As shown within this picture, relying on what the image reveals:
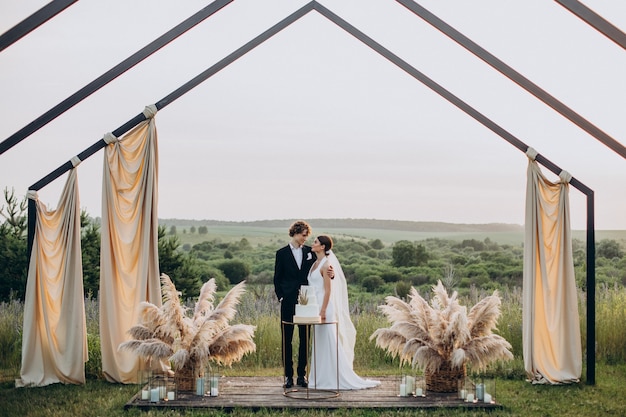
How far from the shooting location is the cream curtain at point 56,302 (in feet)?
31.1

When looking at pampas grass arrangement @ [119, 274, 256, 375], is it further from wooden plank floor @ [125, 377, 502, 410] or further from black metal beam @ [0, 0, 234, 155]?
black metal beam @ [0, 0, 234, 155]

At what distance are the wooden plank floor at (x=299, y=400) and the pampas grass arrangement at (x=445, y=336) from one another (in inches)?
15.1

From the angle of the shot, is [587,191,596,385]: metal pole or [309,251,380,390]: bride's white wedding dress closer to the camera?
[309,251,380,390]: bride's white wedding dress

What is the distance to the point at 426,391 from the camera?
8.77 metres

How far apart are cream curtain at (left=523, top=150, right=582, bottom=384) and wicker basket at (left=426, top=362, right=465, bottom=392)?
4.39 ft

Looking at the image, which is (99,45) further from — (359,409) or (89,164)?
(359,409)

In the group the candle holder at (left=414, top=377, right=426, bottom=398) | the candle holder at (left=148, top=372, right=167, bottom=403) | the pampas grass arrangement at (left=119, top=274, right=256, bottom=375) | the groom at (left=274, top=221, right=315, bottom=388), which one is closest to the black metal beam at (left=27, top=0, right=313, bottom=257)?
the pampas grass arrangement at (left=119, top=274, right=256, bottom=375)

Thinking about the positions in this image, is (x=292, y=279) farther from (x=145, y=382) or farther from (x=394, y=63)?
(x=394, y=63)

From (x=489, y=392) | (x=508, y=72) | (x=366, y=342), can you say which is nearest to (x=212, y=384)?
(x=489, y=392)

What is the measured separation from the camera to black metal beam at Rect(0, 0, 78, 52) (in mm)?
6023

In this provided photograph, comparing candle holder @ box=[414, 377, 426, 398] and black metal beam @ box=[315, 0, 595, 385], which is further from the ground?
black metal beam @ box=[315, 0, 595, 385]

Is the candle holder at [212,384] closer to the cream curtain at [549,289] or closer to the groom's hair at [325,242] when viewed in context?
the groom's hair at [325,242]

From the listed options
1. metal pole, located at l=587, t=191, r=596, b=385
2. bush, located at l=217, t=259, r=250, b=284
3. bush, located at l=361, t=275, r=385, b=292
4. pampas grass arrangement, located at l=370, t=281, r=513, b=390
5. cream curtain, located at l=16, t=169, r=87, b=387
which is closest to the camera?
pampas grass arrangement, located at l=370, t=281, r=513, b=390

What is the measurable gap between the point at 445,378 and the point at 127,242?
381 cm
